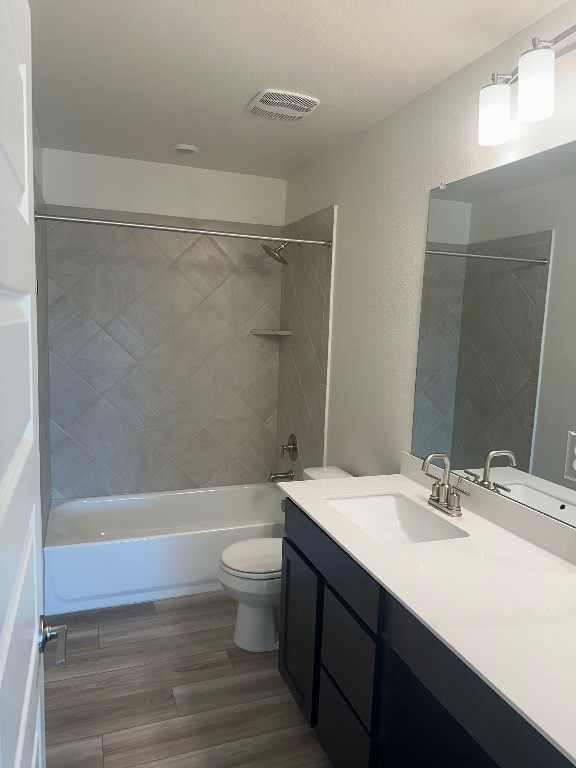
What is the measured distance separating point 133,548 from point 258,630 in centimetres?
79

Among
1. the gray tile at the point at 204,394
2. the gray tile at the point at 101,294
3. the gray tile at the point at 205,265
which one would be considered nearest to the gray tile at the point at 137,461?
the gray tile at the point at 204,394

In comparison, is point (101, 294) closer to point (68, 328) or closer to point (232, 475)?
point (68, 328)

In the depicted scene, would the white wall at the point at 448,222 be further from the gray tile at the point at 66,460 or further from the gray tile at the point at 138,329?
the gray tile at the point at 66,460

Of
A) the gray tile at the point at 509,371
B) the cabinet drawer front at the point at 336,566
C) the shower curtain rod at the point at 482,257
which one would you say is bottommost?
the cabinet drawer front at the point at 336,566

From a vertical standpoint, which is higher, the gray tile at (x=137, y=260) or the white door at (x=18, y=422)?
the gray tile at (x=137, y=260)

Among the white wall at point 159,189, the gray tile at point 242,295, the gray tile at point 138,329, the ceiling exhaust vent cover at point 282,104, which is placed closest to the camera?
the ceiling exhaust vent cover at point 282,104

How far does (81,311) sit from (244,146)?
1378 mm

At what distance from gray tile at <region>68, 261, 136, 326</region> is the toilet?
5.48 ft

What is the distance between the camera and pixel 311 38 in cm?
177

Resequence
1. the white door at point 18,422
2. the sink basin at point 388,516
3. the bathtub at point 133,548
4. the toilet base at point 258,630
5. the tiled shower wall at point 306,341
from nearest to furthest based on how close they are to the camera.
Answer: the white door at point 18,422
the sink basin at point 388,516
the toilet base at point 258,630
the bathtub at point 133,548
the tiled shower wall at point 306,341

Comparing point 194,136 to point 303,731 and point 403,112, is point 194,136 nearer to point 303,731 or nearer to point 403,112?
point 403,112

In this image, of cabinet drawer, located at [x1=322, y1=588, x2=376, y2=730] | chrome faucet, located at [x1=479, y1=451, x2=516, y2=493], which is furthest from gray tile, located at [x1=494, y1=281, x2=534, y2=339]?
cabinet drawer, located at [x1=322, y1=588, x2=376, y2=730]

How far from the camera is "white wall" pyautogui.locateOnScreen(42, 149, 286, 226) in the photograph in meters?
3.14

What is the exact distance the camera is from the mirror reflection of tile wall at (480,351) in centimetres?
171
